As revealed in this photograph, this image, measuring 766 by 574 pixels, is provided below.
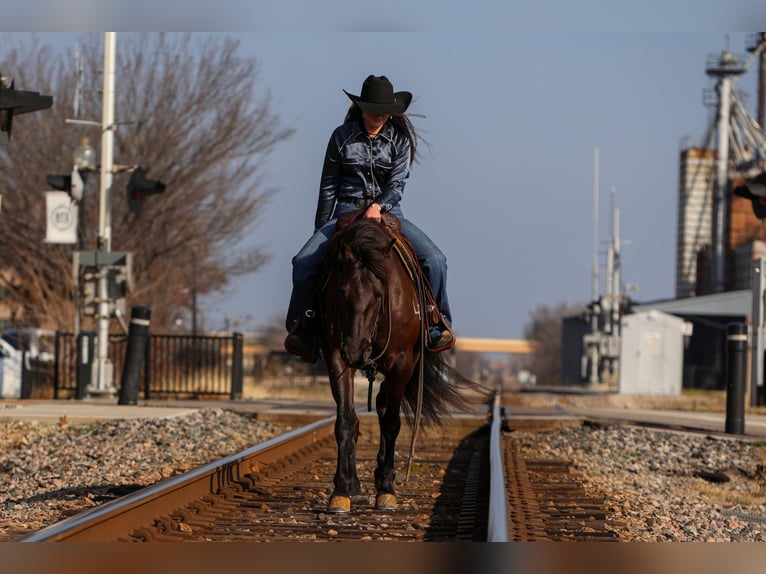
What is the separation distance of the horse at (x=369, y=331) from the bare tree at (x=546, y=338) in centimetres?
10442

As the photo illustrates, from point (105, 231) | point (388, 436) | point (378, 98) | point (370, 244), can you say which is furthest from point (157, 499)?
point (105, 231)

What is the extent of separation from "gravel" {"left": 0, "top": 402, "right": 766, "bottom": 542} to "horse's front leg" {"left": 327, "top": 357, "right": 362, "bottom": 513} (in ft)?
5.13

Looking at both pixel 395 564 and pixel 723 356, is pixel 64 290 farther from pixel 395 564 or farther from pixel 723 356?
pixel 723 356

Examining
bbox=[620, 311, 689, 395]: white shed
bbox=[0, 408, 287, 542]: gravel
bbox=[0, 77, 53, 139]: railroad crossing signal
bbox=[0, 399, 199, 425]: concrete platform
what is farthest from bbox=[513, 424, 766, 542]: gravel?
bbox=[620, 311, 689, 395]: white shed

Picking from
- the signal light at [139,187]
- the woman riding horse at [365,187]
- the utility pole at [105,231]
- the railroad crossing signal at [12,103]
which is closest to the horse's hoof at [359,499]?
the woman riding horse at [365,187]

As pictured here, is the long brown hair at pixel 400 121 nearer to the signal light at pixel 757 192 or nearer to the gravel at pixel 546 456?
the gravel at pixel 546 456

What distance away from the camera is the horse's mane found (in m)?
7.32

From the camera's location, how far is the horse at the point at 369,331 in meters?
7.32

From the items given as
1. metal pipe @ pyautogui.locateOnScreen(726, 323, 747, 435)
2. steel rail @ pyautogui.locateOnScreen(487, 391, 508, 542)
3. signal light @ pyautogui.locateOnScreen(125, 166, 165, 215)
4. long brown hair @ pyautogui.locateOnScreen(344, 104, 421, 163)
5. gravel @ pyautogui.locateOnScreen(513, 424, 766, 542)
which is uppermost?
signal light @ pyautogui.locateOnScreen(125, 166, 165, 215)

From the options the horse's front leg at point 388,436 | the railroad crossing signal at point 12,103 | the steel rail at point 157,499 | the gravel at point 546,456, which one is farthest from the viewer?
the railroad crossing signal at point 12,103

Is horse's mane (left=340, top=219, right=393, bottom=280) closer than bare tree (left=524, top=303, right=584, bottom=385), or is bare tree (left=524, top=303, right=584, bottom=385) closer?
horse's mane (left=340, top=219, right=393, bottom=280)

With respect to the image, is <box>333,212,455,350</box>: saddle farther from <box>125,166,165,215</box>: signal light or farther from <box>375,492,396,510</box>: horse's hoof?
<box>125,166,165,215</box>: signal light

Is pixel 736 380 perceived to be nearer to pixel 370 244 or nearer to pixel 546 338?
pixel 370 244

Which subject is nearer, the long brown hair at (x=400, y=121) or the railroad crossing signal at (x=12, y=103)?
the long brown hair at (x=400, y=121)
